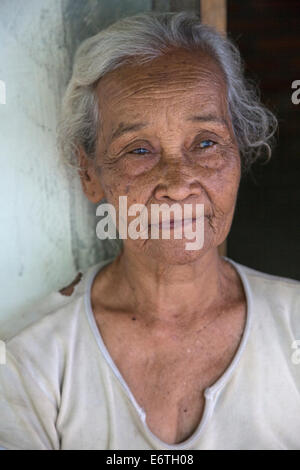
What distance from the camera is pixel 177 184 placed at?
164 centimetres

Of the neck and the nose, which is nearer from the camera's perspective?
the nose

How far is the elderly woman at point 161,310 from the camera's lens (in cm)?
173

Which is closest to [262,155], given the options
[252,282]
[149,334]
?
[252,282]

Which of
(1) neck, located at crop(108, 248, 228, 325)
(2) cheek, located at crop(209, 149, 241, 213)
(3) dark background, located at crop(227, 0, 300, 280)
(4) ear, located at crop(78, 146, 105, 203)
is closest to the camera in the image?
(2) cheek, located at crop(209, 149, 241, 213)

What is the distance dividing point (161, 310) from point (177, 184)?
56cm

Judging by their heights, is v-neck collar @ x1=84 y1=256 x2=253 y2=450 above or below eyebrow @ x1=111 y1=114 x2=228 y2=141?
below

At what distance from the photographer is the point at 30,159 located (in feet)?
7.66

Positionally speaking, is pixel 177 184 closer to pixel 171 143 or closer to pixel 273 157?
pixel 171 143

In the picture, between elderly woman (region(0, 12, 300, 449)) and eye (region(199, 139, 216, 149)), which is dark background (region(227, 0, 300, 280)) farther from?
eye (region(199, 139, 216, 149))

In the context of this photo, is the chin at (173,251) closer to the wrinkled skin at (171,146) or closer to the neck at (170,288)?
the wrinkled skin at (171,146)

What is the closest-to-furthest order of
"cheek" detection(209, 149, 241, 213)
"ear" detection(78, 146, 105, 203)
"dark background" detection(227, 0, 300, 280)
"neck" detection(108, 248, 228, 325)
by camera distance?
"cheek" detection(209, 149, 241, 213)
"neck" detection(108, 248, 228, 325)
"ear" detection(78, 146, 105, 203)
"dark background" detection(227, 0, 300, 280)

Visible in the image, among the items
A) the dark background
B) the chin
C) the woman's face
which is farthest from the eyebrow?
the dark background

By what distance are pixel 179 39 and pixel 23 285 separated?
Result: 129 cm

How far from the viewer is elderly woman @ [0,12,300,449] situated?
1.73 metres
